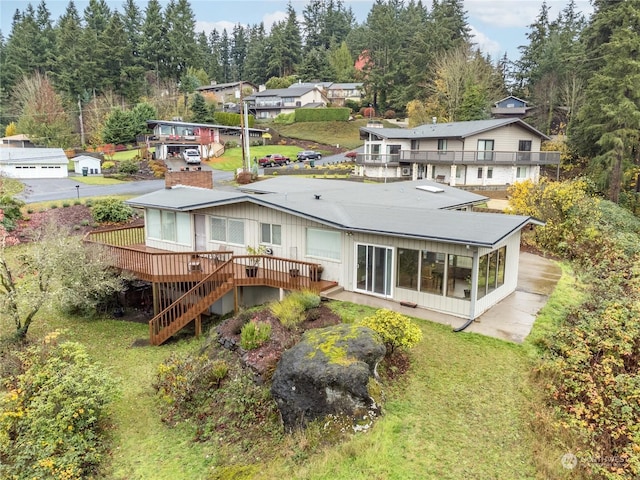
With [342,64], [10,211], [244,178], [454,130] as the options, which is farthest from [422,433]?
[342,64]

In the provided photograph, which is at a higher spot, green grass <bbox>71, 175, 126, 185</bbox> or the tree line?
the tree line

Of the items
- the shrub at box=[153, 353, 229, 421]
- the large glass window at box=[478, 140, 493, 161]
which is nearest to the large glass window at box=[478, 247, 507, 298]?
the shrub at box=[153, 353, 229, 421]

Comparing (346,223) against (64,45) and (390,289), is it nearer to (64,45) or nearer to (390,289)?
(390,289)

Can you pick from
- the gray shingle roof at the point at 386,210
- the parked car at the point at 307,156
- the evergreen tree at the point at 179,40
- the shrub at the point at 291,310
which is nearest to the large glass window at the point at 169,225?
the gray shingle roof at the point at 386,210

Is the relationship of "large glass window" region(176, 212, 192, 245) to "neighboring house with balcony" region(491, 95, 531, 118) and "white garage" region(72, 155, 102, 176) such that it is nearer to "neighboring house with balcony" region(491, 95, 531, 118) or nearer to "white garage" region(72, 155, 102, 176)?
"white garage" region(72, 155, 102, 176)

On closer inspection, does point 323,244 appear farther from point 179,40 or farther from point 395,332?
point 179,40

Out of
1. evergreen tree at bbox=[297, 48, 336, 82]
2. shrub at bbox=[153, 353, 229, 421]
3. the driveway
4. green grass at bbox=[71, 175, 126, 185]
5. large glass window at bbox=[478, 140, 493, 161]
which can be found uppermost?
evergreen tree at bbox=[297, 48, 336, 82]
